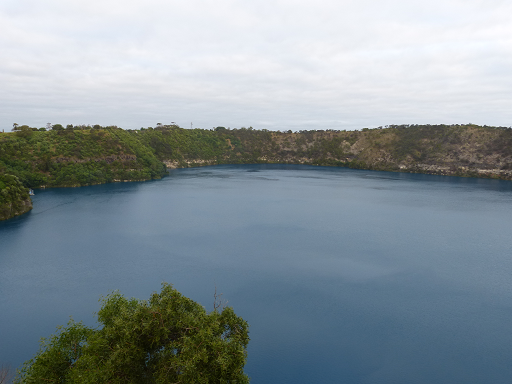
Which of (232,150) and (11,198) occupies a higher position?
(232,150)

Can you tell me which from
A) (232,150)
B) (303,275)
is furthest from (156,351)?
(232,150)

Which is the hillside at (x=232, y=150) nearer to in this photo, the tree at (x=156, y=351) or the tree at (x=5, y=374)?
the tree at (x=5, y=374)

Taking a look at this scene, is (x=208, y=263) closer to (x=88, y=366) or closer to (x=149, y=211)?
(x=88, y=366)

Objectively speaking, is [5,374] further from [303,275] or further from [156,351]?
[303,275]

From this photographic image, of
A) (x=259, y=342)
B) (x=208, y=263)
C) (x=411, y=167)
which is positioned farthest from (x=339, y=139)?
(x=259, y=342)

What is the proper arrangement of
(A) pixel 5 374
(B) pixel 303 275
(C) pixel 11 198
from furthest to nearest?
(C) pixel 11 198
(B) pixel 303 275
(A) pixel 5 374

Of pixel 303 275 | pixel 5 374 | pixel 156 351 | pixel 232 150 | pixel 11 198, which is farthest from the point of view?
pixel 232 150

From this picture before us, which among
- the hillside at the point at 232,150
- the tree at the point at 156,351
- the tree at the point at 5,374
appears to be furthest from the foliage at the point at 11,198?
the tree at the point at 156,351
